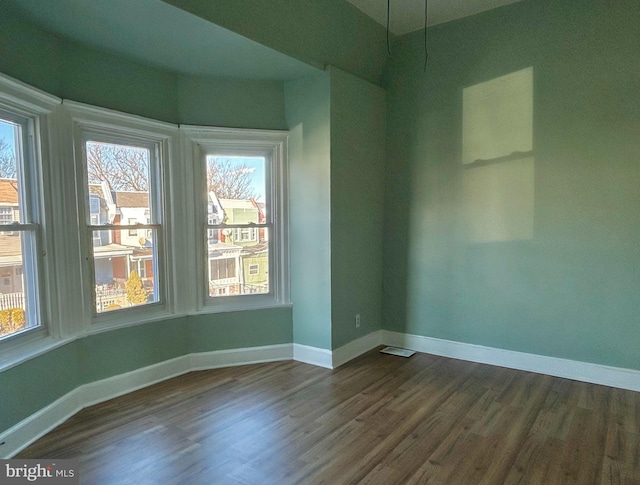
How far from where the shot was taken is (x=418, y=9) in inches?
143

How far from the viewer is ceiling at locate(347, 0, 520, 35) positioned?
353cm

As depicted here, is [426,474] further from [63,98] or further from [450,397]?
[63,98]

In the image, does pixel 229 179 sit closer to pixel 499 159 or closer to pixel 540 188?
pixel 499 159

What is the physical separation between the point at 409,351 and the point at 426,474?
1.99m

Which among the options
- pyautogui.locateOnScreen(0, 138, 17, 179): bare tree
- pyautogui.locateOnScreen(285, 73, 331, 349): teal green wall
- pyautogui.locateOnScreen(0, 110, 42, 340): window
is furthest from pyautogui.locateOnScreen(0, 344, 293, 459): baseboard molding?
pyautogui.locateOnScreen(0, 138, 17, 179): bare tree

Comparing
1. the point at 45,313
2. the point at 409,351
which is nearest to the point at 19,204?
the point at 45,313

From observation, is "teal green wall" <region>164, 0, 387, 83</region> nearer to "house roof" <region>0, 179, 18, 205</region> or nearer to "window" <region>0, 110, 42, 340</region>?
"window" <region>0, 110, 42, 340</region>

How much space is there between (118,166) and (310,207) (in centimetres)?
157

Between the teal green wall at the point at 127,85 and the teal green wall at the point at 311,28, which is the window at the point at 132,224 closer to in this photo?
the teal green wall at the point at 127,85

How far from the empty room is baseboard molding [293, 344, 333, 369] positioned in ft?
0.07

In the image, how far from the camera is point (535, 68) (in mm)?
3471

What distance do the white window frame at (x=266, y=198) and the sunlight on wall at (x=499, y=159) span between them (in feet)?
5.48

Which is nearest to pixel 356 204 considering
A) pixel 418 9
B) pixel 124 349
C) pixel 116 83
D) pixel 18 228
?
pixel 418 9

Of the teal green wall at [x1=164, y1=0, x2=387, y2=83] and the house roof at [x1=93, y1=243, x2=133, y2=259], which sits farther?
the house roof at [x1=93, y1=243, x2=133, y2=259]
